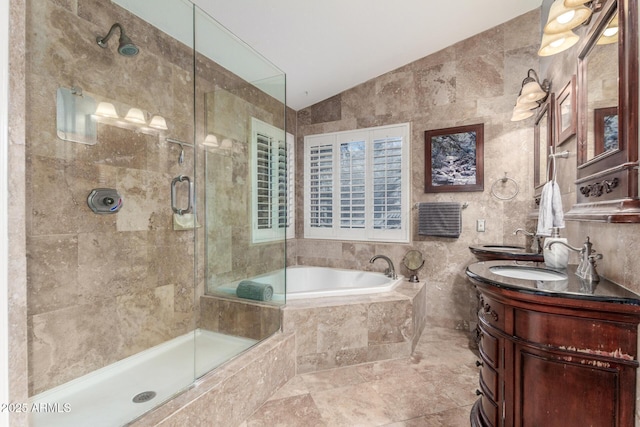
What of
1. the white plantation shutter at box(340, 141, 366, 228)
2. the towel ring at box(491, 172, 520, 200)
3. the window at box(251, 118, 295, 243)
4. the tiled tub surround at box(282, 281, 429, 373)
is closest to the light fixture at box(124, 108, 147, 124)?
the window at box(251, 118, 295, 243)

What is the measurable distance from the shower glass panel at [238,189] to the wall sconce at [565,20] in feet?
6.02

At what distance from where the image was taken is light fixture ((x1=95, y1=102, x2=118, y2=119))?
1.86 m

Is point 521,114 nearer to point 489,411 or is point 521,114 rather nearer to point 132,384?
point 489,411

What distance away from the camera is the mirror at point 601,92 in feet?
4.22

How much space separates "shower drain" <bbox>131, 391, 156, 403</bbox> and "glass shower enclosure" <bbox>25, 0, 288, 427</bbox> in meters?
0.03

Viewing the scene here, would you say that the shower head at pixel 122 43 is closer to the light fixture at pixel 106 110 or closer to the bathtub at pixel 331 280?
the light fixture at pixel 106 110

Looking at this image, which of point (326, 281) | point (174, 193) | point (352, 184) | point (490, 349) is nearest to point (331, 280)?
point (326, 281)

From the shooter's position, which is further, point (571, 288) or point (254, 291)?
point (254, 291)

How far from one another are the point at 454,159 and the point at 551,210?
4.69ft

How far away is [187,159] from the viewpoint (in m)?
2.38

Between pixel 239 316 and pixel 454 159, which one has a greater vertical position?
pixel 454 159

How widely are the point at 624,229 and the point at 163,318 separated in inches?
106

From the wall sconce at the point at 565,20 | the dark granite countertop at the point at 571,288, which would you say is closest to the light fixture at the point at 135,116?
the dark granite countertop at the point at 571,288

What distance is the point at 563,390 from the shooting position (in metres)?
1.07
